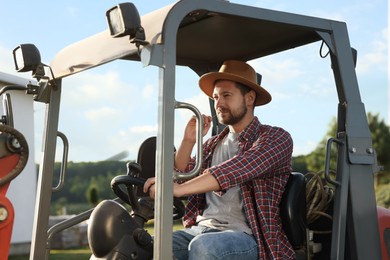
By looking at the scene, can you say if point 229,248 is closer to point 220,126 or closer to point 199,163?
point 199,163

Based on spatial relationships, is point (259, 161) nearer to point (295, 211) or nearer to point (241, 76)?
point (295, 211)

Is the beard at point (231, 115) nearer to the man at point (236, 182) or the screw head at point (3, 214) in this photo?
the man at point (236, 182)

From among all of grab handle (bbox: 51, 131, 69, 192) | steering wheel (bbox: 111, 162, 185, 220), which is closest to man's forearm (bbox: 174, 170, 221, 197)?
steering wheel (bbox: 111, 162, 185, 220)

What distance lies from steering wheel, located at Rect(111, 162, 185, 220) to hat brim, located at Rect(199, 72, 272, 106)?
2.27 feet

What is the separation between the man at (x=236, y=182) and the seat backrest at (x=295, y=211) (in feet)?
0.11

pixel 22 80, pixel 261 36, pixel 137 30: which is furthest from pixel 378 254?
pixel 22 80

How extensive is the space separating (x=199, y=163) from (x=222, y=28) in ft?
3.06

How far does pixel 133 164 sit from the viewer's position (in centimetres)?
349

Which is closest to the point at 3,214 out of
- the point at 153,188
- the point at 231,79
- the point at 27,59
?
the point at 153,188

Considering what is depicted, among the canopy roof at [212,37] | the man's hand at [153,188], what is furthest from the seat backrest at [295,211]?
the canopy roof at [212,37]

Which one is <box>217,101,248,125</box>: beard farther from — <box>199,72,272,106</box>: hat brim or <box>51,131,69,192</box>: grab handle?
<box>51,131,69,192</box>: grab handle

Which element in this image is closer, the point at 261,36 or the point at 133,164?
the point at 133,164

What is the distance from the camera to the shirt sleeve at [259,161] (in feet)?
10.9

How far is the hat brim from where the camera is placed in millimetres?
3779
